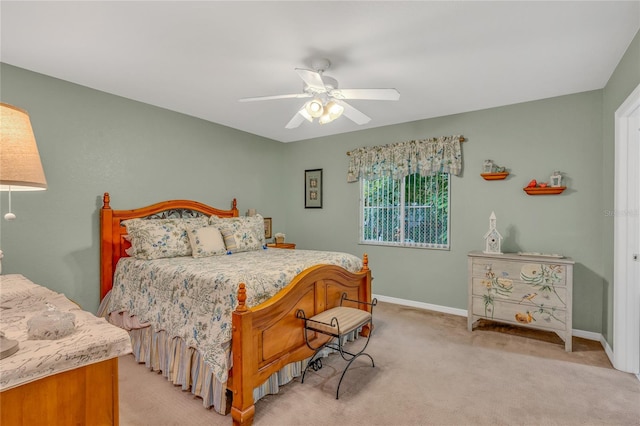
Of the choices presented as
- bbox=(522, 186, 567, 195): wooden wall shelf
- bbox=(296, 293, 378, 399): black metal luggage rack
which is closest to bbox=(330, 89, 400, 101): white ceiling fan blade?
bbox=(296, 293, 378, 399): black metal luggage rack

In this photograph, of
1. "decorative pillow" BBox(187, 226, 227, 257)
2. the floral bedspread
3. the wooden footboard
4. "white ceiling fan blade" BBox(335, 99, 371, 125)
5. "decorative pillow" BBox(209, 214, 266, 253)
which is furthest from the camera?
"decorative pillow" BBox(209, 214, 266, 253)

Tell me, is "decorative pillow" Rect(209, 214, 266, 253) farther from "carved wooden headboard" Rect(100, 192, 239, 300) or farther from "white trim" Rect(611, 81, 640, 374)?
"white trim" Rect(611, 81, 640, 374)

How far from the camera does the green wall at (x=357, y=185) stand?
9.49ft

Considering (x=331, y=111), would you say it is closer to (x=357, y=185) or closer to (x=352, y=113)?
(x=352, y=113)

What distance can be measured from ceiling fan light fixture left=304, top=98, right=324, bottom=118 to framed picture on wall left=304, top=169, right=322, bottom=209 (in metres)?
2.62

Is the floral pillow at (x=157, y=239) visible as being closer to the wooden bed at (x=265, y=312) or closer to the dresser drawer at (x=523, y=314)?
the wooden bed at (x=265, y=312)

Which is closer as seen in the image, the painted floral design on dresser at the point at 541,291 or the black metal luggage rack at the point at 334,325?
the black metal luggage rack at the point at 334,325

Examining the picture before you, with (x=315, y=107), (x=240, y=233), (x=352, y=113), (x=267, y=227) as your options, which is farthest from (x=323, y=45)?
(x=267, y=227)

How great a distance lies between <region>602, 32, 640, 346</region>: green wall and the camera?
8.09 ft

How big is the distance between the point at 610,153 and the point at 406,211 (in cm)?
217

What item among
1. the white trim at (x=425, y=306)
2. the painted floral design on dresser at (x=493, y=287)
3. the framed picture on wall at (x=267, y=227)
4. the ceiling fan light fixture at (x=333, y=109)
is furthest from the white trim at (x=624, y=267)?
the framed picture on wall at (x=267, y=227)

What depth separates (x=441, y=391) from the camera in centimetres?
231

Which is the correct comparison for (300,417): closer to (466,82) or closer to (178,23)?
(178,23)

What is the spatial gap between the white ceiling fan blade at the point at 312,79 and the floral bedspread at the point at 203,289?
4.63 feet
